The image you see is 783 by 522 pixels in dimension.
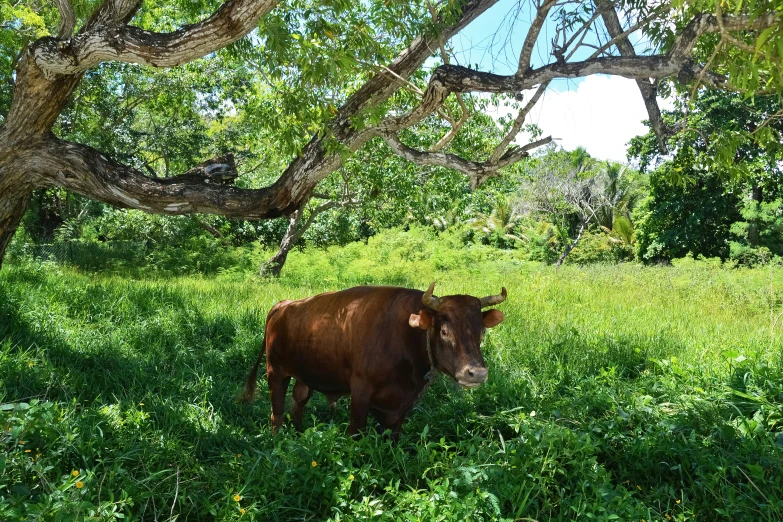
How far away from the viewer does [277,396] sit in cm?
575

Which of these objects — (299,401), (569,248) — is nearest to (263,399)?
(299,401)

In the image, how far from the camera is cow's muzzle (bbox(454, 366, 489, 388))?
4.32m

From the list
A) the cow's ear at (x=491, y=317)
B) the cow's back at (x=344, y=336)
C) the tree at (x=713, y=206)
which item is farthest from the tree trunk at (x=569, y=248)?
the cow's ear at (x=491, y=317)

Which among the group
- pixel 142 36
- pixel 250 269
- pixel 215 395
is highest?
pixel 142 36

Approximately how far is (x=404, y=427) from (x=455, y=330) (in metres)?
1.32

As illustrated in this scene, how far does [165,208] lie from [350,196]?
9.65 metres

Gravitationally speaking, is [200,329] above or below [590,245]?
below

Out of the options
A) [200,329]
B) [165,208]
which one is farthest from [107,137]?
[165,208]

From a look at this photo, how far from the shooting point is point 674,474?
424 centimetres

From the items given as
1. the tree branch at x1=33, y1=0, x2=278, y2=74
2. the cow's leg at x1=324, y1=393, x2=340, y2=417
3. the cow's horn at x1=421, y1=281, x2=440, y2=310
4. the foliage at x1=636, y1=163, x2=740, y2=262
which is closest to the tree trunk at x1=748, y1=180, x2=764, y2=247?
the foliage at x1=636, y1=163, x2=740, y2=262

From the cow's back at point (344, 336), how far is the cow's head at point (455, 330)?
0.24 metres

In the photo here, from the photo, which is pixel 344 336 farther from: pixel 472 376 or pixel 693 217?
pixel 693 217

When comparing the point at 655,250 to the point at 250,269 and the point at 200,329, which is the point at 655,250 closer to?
the point at 250,269

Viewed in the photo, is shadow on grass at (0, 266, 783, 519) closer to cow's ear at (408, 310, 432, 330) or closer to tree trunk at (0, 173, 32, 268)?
cow's ear at (408, 310, 432, 330)
